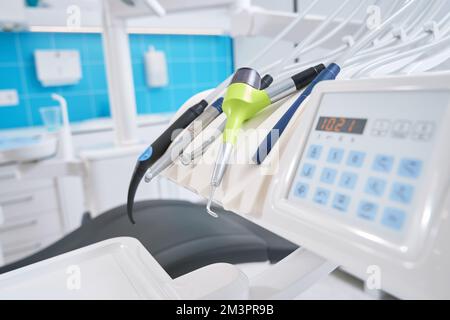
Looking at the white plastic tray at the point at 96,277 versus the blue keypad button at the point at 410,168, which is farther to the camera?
the white plastic tray at the point at 96,277

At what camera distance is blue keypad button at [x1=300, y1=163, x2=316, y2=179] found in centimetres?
27

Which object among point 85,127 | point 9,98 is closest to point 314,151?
point 85,127

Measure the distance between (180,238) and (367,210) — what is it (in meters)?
0.54

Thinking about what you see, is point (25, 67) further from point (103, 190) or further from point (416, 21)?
point (416, 21)

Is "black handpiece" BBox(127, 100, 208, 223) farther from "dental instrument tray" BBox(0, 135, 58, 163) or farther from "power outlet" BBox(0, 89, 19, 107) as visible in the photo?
"power outlet" BBox(0, 89, 19, 107)

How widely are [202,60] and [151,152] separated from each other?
2423 mm

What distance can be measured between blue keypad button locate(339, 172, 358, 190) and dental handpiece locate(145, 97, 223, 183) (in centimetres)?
20

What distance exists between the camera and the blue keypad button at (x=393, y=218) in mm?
213

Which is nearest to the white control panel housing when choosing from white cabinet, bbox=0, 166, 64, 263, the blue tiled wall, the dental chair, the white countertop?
the dental chair

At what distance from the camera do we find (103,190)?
49.4 inches

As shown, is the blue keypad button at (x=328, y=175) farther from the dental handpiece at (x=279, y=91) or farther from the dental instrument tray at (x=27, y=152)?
the dental instrument tray at (x=27, y=152)

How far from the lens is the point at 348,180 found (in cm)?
25

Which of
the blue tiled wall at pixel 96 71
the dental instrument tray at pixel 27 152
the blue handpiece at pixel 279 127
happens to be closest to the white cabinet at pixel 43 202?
the dental instrument tray at pixel 27 152

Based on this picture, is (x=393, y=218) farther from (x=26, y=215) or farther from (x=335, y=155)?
(x=26, y=215)
